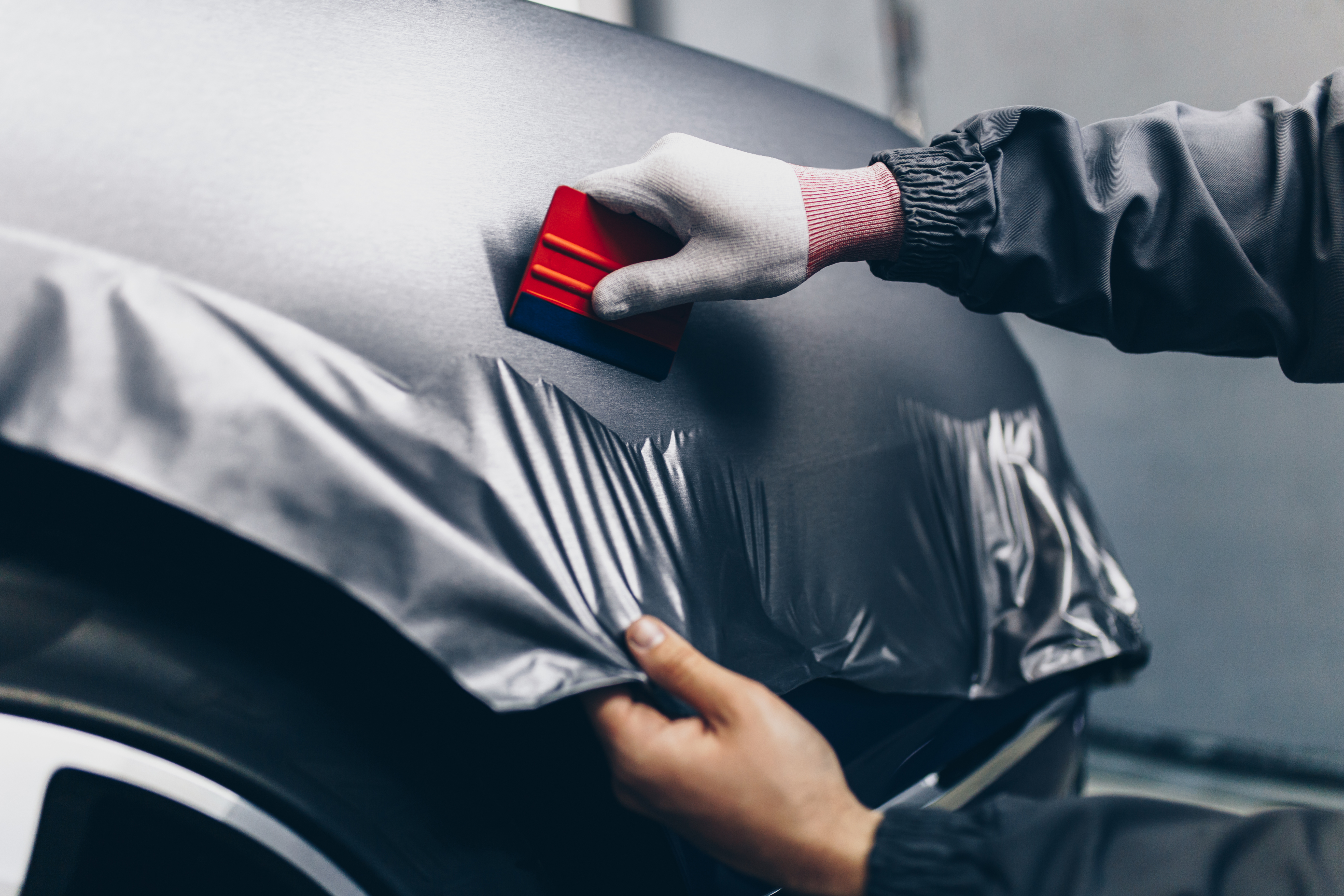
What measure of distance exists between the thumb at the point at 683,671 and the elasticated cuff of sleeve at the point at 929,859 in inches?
5.1

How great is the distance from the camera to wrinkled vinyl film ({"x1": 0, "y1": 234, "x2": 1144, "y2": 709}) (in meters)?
0.40

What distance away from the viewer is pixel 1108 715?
174 centimetres

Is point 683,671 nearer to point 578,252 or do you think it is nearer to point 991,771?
point 578,252

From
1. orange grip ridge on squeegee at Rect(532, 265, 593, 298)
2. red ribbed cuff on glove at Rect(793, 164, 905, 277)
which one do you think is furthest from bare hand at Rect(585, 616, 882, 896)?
red ribbed cuff on glove at Rect(793, 164, 905, 277)

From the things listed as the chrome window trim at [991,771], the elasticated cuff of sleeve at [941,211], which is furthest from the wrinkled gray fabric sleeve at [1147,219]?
the chrome window trim at [991,771]

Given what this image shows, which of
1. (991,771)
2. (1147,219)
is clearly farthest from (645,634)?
(1147,219)

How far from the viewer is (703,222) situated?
58 cm

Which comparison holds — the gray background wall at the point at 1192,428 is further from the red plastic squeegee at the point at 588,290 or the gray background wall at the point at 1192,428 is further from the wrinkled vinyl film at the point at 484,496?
the red plastic squeegee at the point at 588,290

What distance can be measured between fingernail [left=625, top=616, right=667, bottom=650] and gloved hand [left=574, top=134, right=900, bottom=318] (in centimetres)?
22

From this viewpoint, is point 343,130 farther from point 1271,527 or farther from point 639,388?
point 1271,527

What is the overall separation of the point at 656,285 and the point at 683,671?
0.27 meters

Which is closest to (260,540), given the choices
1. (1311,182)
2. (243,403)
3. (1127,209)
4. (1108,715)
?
(243,403)

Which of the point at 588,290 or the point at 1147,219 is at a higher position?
the point at 588,290

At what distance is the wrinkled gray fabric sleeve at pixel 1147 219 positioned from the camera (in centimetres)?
67
